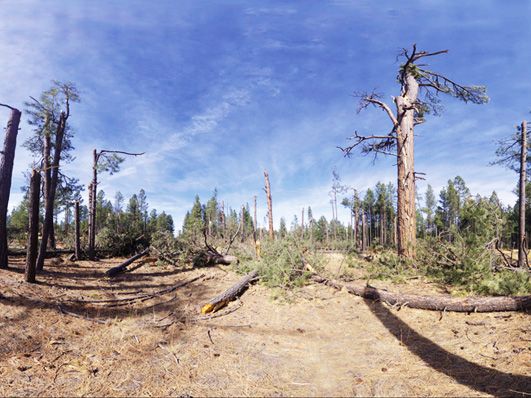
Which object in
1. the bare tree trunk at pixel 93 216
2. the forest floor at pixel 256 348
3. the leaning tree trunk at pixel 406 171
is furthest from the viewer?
the bare tree trunk at pixel 93 216

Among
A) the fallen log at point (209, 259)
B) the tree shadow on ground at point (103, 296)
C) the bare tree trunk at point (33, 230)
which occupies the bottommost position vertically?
the tree shadow on ground at point (103, 296)

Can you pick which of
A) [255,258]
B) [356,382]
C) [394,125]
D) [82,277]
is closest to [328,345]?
[356,382]

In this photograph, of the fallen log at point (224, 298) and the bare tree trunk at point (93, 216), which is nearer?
the fallen log at point (224, 298)

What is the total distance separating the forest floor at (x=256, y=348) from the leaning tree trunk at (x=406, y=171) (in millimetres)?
1992

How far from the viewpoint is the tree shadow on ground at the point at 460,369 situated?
9.80ft

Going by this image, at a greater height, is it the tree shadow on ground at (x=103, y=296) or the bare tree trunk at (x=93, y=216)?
the bare tree trunk at (x=93, y=216)

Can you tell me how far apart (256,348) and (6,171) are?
9453mm

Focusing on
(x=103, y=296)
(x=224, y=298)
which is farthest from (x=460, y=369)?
(x=103, y=296)

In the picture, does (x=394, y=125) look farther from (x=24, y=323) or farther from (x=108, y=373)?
(x=24, y=323)

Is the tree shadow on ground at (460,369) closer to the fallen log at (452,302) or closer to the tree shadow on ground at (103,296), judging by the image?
the fallen log at (452,302)

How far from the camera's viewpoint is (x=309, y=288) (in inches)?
316

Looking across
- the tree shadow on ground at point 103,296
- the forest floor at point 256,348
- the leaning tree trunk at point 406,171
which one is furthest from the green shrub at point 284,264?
the leaning tree trunk at point 406,171

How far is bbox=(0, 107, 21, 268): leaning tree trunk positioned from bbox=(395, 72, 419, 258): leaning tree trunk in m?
12.2

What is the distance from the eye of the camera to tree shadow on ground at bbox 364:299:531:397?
9.80 feet
